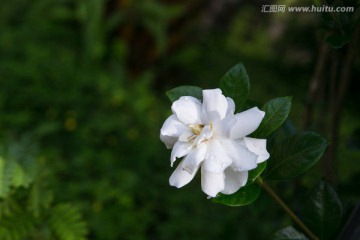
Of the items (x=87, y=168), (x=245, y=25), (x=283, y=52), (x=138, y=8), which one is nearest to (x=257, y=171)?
(x=87, y=168)

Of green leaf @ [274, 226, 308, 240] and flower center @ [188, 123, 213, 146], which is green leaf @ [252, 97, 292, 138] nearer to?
flower center @ [188, 123, 213, 146]

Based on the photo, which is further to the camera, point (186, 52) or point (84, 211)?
point (186, 52)

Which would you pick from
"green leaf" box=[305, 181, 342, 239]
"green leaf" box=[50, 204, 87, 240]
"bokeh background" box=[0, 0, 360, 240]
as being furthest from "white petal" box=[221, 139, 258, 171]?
"green leaf" box=[50, 204, 87, 240]

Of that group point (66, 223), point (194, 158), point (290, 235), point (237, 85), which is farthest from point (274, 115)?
point (66, 223)

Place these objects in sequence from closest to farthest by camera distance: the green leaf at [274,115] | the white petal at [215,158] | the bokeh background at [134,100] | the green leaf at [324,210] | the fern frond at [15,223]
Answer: the white petal at [215,158] → the green leaf at [274,115] → the green leaf at [324,210] → the fern frond at [15,223] → the bokeh background at [134,100]

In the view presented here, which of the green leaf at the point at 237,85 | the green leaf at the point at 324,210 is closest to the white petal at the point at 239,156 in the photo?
the green leaf at the point at 237,85

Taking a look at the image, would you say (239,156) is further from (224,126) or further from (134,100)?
(134,100)

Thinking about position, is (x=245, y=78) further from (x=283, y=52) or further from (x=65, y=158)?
(x=283, y=52)

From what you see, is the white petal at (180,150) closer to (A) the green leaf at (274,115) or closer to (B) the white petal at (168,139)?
(B) the white petal at (168,139)
